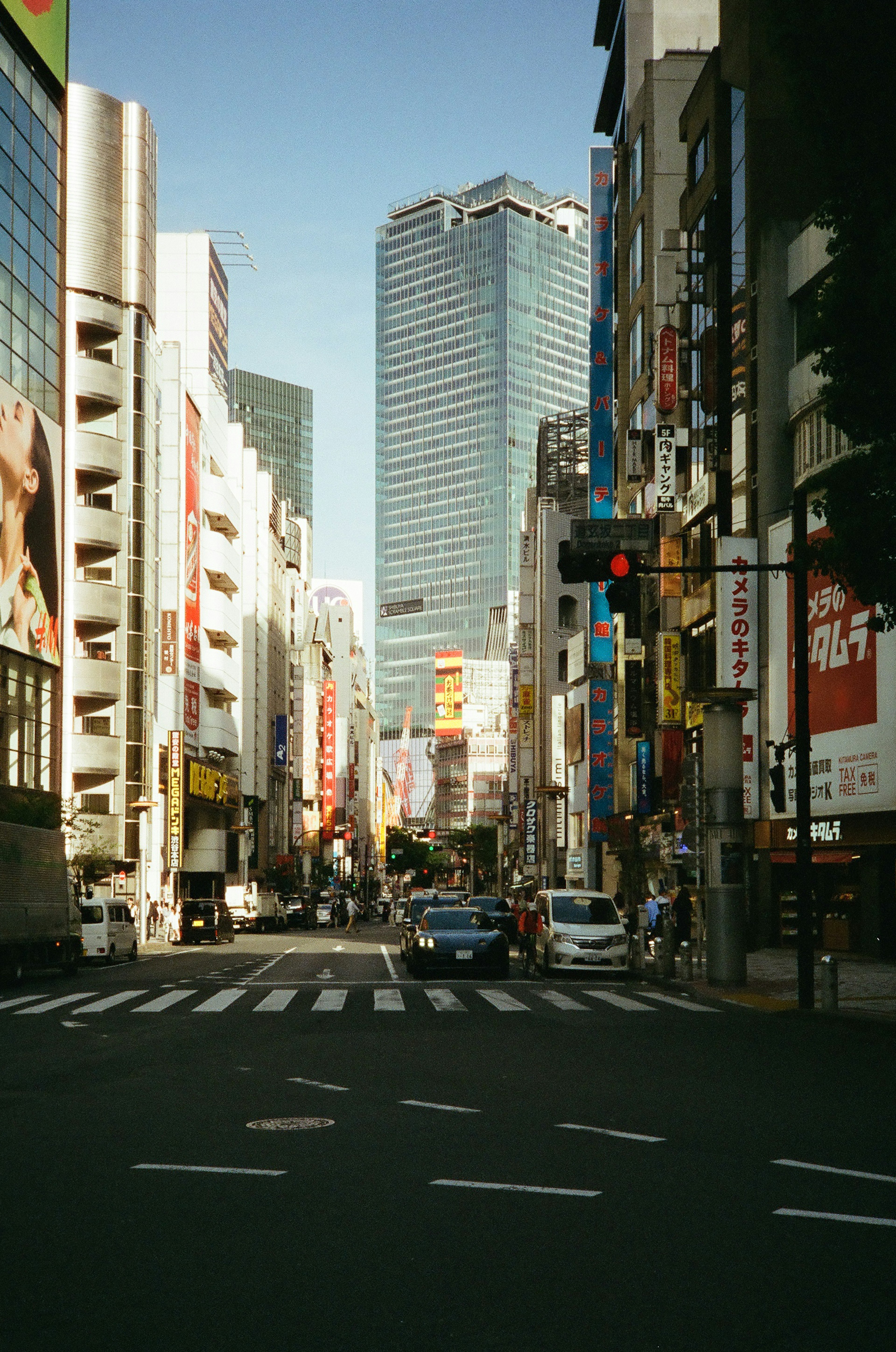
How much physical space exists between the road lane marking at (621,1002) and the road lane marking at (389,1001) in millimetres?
3193

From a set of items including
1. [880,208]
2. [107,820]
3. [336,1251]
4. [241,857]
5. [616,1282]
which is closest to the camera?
[616,1282]

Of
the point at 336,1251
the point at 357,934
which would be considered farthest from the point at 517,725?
the point at 336,1251

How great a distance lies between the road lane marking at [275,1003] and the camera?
21.3m

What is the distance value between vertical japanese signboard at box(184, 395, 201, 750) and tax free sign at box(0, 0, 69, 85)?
25776 millimetres

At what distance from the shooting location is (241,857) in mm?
101812

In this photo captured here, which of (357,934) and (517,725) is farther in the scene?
(517,725)

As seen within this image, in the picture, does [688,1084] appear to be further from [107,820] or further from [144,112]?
[144,112]

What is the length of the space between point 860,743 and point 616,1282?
30.3 metres

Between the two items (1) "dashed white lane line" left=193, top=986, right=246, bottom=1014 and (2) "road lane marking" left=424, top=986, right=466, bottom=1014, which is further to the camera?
(1) "dashed white lane line" left=193, top=986, right=246, bottom=1014

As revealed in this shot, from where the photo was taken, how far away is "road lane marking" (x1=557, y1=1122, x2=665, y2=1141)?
32.9ft

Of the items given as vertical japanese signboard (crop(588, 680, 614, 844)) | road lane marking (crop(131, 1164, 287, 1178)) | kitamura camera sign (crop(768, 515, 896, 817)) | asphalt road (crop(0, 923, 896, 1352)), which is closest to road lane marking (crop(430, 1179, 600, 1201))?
asphalt road (crop(0, 923, 896, 1352))

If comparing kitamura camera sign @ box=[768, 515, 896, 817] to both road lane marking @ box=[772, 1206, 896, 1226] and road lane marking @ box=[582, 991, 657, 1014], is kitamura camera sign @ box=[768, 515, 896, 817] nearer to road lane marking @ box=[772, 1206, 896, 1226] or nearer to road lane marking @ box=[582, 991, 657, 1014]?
road lane marking @ box=[582, 991, 657, 1014]

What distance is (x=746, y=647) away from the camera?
42.8 m

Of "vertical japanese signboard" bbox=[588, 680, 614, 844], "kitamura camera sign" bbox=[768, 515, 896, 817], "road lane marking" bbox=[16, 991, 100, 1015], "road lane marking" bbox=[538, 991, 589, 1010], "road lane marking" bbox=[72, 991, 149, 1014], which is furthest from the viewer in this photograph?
"vertical japanese signboard" bbox=[588, 680, 614, 844]
